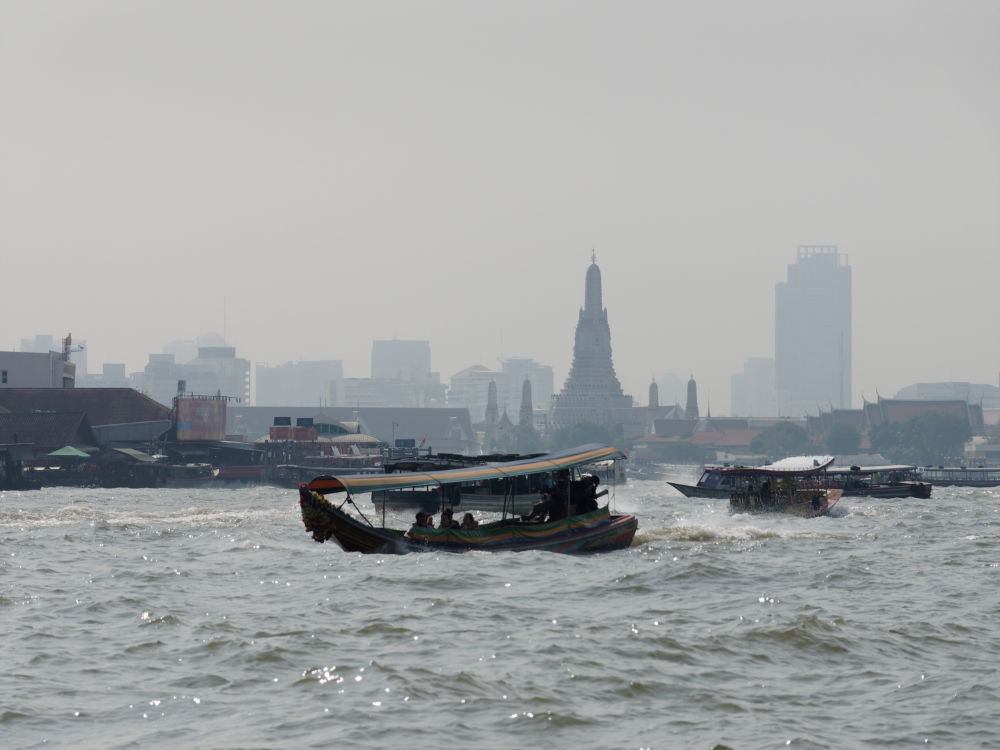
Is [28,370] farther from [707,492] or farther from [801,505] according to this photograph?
[801,505]

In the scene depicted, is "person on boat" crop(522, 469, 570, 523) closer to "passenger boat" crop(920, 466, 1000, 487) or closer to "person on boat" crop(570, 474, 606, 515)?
"person on boat" crop(570, 474, 606, 515)

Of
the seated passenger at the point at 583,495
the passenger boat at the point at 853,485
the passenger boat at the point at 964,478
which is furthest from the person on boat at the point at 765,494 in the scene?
the passenger boat at the point at 964,478

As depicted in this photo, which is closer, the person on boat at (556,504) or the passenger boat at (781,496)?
the person on boat at (556,504)

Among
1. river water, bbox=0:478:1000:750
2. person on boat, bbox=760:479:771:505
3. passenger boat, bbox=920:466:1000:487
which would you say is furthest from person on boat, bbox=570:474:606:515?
passenger boat, bbox=920:466:1000:487

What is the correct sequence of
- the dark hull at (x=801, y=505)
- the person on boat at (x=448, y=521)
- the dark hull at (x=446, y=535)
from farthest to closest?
the dark hull at (x=801, y=505) < the person on boat at (x=448, y=521) < the dark hull at (x=446, y=535)

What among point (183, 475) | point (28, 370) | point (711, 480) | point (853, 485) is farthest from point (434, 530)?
point (28, 370)

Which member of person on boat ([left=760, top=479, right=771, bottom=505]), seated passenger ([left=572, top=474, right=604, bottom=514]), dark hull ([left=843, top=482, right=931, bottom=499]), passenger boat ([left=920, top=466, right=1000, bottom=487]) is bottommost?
passenger boat ([left=920, top=466, right=1000, bottom=487])

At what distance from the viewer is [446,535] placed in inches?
1239

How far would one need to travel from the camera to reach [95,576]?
90.1 feet

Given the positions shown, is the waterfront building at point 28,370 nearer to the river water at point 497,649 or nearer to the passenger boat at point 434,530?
the river water at point 497,649

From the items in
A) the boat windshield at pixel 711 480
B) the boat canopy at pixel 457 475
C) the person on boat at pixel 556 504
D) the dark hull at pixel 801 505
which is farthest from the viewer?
the boat windshield at pixel 711 480

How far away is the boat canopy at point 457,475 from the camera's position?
30.2 metres

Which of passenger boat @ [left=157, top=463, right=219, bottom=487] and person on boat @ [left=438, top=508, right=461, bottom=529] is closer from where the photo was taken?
person on boat @ [left=438, top=508, right=461, bottom=529]

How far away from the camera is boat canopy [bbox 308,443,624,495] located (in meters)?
30.2
